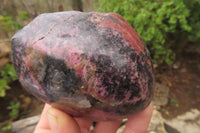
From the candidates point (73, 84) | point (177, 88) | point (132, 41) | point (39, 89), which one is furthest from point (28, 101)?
point (177, 88)

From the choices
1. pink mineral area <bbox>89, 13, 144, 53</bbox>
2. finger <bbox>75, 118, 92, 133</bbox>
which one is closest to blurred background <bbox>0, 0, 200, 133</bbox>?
finger <bbox>75, 118, 92, 133</bbox>

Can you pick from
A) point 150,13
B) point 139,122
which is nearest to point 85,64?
point 139,122

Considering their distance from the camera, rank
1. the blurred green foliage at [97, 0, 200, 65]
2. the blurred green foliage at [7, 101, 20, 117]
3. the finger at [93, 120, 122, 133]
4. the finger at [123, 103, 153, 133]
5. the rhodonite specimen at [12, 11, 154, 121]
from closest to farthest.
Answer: the rhodonite specimen at [12, 11, 154, 121] → the finger at [123, 103, 153, 133] → the finger at [93, 120, 122, 133] → the blurred green foliage at [97, 0, 200, 65] → the blurred green foliage at [7, 101, 20, 117]

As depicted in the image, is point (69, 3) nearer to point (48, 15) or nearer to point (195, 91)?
point (48, 15)

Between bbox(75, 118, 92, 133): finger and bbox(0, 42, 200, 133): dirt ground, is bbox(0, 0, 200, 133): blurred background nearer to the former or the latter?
bbox(0, 42, 200, 133): dirt ground

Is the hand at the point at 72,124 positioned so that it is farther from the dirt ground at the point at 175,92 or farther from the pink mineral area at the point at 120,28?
the dirt ground at the point at 175,92

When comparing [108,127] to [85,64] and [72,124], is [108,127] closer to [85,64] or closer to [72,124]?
[72,124]
